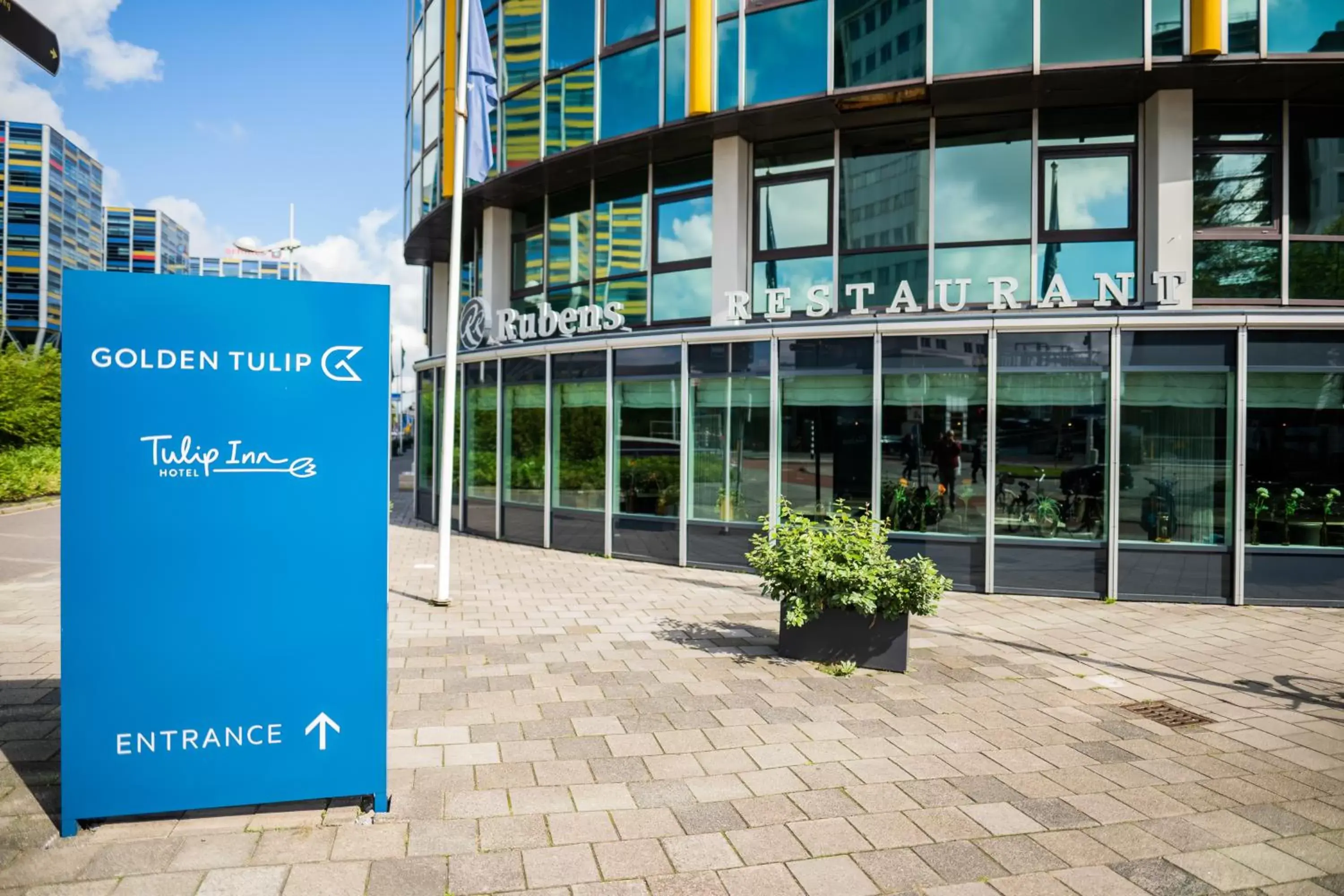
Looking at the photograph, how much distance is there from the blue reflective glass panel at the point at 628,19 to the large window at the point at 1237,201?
26.8 ft

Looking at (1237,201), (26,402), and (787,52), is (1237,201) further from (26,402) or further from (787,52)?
(26,402)

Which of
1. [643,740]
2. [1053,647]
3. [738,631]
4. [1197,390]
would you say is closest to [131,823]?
[643,740]

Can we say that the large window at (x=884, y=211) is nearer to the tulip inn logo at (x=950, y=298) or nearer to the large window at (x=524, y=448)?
the tulip inn logo at (x=950, y=298)

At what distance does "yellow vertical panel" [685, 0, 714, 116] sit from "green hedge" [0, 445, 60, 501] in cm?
1695

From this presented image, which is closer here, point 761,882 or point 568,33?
point 761,882

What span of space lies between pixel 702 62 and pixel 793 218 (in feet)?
8.94

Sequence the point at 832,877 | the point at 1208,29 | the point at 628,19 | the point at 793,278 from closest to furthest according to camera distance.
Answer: the point at 832,877 < the point at 1208,29 < the point at 793,278 < the point at 628,19

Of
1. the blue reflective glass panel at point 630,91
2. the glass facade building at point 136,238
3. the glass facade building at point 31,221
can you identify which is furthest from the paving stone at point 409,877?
the glass facade building at point 136,238

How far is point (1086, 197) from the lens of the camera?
11695 mm

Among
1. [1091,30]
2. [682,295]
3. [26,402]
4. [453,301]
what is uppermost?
[1091,30]

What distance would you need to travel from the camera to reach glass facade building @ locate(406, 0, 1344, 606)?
10297mm

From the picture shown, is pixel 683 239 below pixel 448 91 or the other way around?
below

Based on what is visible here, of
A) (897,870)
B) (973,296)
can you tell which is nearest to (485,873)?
(897,870)

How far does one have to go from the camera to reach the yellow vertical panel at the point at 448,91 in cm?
1634
